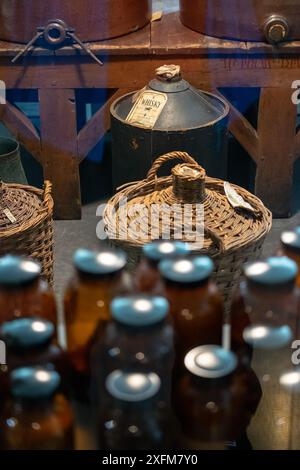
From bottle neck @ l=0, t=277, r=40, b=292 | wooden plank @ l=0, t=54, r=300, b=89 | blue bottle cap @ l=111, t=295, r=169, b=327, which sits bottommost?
wooden plank @ l=0, t=54, r=300, b=89

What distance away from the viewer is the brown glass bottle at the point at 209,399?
1094 mm

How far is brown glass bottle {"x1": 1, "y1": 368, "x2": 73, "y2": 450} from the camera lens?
40.8 inches

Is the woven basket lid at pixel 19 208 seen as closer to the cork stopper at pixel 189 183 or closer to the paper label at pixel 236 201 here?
the cork stopper at pixel 189 183

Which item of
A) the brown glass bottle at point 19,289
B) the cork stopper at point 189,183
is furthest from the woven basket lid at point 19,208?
the brown glass bottle at point 19,289

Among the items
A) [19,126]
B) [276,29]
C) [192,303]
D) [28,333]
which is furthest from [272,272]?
[19,126]

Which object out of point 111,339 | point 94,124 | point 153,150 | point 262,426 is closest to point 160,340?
point 111,339

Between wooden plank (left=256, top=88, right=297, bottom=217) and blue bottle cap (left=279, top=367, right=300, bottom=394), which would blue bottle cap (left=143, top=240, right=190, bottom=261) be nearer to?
blue bottle cap (left=279, top=367, right=300, bottom=394)

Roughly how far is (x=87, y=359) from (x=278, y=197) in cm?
239

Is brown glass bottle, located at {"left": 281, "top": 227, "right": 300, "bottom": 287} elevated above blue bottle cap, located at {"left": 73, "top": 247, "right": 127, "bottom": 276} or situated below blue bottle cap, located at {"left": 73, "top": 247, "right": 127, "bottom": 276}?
below

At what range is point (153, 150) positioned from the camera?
308 centimetres

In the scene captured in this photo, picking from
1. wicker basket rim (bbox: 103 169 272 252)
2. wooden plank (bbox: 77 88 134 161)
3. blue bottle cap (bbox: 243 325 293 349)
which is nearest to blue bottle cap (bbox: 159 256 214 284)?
blue bottle cap (bbox: 243 325 293 349)

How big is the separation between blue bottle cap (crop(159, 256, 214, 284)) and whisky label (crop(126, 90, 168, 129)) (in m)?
1.86

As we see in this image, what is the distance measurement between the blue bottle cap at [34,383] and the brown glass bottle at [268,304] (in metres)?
0.32
